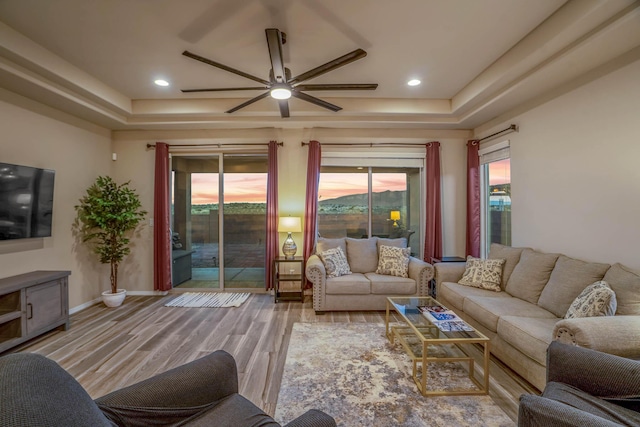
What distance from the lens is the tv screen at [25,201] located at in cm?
302

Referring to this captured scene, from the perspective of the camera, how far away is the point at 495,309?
2707 millimetres

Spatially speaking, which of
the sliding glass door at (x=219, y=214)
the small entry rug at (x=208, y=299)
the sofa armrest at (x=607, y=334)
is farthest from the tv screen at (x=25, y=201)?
the sofa armrest at (x=607, y=334)

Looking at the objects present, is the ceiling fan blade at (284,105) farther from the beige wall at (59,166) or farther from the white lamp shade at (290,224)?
the beige wall at (59,166)

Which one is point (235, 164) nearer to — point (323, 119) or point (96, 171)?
point (323, 119)

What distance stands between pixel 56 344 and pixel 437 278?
4529mm

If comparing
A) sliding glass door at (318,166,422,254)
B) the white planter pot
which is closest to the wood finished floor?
the white planter pot

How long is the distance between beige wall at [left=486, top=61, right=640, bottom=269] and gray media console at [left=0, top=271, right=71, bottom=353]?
18.8 feet

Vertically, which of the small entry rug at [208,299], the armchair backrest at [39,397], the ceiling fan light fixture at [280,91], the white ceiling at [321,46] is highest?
the white ceiling at [321,46]

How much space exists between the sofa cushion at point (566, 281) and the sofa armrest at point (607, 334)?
59 centimetres

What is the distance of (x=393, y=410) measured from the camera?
6.56ft

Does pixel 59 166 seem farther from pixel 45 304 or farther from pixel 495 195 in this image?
pixel 495 195

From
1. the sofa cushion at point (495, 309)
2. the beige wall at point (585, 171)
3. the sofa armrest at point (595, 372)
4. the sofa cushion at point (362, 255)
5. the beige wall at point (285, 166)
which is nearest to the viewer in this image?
the sofa armrest at point (595, 372)

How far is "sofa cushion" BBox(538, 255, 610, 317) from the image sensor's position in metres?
2.49

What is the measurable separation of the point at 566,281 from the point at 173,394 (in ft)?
10.6
